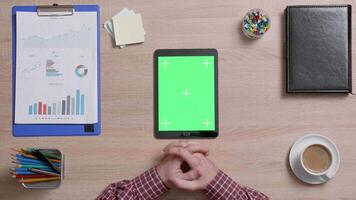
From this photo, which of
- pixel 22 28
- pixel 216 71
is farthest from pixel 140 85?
pixel 22 28

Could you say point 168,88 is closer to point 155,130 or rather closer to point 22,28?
point 155,130

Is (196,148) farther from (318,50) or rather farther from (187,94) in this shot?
(318,50)

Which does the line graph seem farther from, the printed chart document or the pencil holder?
the pencil holder

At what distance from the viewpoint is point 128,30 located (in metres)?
0.84

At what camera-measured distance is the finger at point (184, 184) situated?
77cm

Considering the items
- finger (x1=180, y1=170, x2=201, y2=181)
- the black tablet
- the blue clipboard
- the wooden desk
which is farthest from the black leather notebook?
the blue clipboard

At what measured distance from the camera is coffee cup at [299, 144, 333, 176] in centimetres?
79

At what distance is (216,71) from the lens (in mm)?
831

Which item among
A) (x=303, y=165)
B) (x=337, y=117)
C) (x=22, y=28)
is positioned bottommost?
(x=303, y=165)

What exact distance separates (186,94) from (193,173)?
181 mm

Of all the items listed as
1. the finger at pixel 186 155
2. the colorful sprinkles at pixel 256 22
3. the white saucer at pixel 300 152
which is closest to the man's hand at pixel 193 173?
the finger at pixel 186 155

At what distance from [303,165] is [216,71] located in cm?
28

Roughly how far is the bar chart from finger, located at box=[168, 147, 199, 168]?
24 cm

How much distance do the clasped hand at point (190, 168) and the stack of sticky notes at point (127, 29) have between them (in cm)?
26
